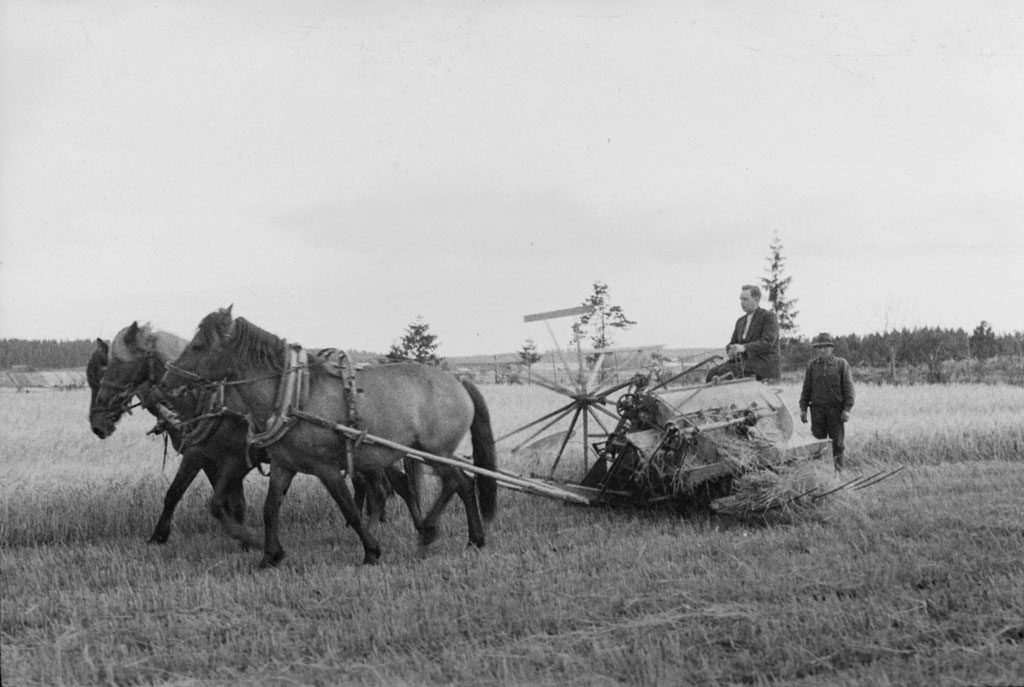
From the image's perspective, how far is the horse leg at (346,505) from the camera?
7.36 m

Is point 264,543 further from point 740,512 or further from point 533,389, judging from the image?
point 533,389

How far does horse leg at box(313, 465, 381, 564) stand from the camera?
736 centimetres

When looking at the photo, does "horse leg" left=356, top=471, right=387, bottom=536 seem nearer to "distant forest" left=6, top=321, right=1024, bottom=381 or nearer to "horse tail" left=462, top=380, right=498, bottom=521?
"horse tail" left=462, top=380, right=498, bottom=521

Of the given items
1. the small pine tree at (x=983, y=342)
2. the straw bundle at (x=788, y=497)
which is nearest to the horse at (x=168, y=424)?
the straw bundle at (x=788, y=497)

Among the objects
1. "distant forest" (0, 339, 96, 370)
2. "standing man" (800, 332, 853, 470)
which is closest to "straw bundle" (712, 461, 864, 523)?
"standing man" (800, 332, 853, 470)

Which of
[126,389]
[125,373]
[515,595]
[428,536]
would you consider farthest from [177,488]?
[515,595]

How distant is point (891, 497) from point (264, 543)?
20.5ft

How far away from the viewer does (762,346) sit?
9.16m

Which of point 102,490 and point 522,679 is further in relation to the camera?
point 102,490

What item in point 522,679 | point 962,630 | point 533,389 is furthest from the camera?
point 533,389

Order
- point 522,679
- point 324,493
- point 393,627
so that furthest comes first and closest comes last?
point 324,493, point 393,627, point 522,679

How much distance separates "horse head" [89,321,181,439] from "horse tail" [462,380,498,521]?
2727mm

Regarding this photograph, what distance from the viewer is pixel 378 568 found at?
7.11 m

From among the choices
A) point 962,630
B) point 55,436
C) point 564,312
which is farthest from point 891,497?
point 55,436
